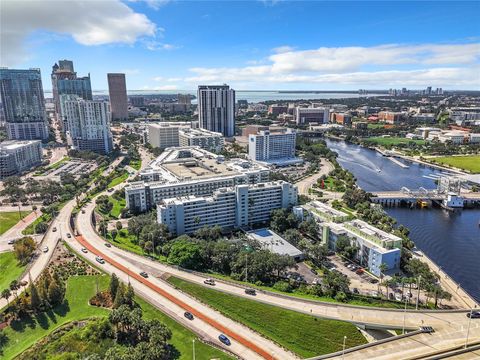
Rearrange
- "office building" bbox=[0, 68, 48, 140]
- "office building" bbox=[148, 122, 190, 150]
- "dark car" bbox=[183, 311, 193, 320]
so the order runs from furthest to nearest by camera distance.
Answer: "office building" bbox=[0, 68, 48, 140], "office building" bbox=[148, 122, 190, 150], "dark car" bbox=[183, 311, 193, 320]

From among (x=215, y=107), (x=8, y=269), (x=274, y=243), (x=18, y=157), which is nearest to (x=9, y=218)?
(x=8, y=269)

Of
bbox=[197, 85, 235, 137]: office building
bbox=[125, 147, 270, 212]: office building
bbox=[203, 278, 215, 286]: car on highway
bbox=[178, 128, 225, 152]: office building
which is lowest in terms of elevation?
bbox=[203, 278, 215, 286]: car on highway

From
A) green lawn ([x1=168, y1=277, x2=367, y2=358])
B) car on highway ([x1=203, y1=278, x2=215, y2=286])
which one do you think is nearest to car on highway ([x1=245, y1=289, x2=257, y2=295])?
green lawn ([x1=168, y1=277, x2=367, y2=358])

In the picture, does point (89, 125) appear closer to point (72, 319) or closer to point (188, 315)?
point (72, 319)

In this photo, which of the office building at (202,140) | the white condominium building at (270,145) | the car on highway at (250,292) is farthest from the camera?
the office building at (202,140)

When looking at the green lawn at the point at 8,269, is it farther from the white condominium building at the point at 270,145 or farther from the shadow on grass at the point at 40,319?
the white condominium building at the point at 270,145

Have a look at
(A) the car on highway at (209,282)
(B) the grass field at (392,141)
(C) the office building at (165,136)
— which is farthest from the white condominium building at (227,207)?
(B) the grass field at (392,141)

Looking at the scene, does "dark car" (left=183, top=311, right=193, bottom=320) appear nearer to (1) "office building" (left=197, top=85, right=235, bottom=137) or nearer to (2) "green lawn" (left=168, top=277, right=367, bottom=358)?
(2) "green lawn" (left=168, top=277, right=367, bottom=358)
